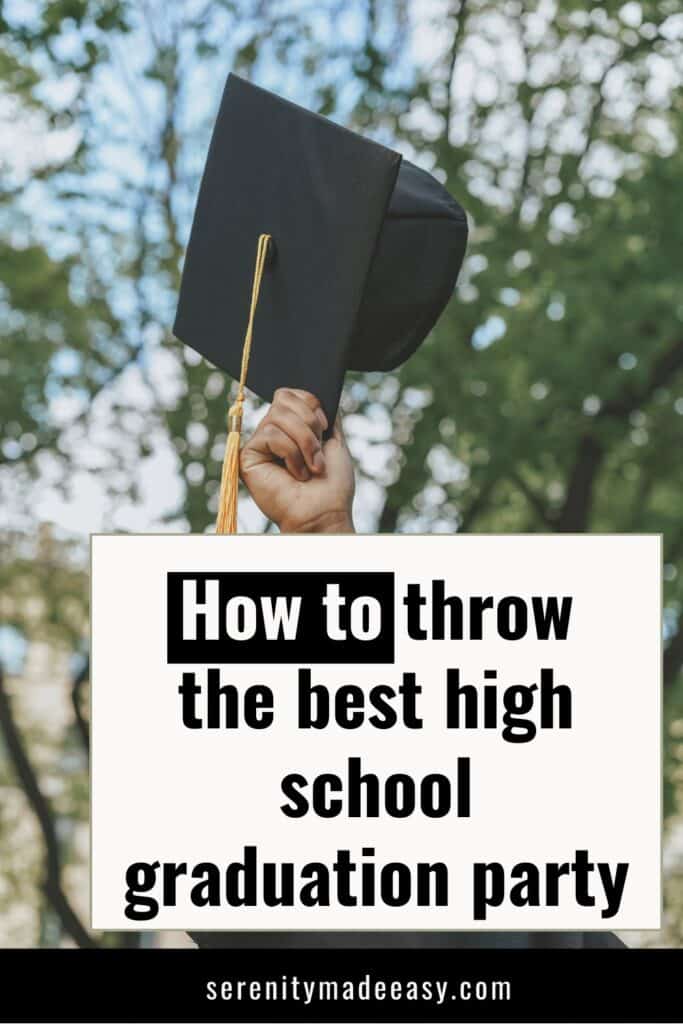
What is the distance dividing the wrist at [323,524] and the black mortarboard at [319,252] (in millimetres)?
170

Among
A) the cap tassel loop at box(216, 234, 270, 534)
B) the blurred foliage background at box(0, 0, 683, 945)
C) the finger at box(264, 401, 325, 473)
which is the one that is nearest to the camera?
the finger at box(264, 401, 325, 473)

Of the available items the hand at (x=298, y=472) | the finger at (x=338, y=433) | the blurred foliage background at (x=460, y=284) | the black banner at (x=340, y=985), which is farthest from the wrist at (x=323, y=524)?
the blurred foliage background at (x=460, y=284)

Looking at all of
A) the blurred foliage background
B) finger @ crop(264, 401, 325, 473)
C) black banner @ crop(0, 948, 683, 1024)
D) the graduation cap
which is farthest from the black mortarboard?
the blurred foliage background

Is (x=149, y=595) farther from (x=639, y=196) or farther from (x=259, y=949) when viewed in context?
(x=639, y=196)

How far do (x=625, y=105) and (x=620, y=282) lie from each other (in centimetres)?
125

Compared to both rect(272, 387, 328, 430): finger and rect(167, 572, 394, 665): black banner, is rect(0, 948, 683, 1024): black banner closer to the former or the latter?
rect(167, 572, 394, 665): black banner

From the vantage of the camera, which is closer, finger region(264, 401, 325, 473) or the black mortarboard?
finger region(264, 401, 325, 473)

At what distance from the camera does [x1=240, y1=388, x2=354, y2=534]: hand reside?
6.68ft

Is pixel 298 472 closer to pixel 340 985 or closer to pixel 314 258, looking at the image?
pixel 314 258

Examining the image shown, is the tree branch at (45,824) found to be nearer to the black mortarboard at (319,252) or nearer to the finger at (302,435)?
the black mortarboard at (319,252)

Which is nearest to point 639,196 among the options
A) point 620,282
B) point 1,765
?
point 620,282

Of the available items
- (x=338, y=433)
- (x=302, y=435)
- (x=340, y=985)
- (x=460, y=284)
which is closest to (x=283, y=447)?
(x=302, y=435)

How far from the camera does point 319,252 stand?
2.28m

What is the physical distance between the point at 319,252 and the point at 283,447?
419 mm
